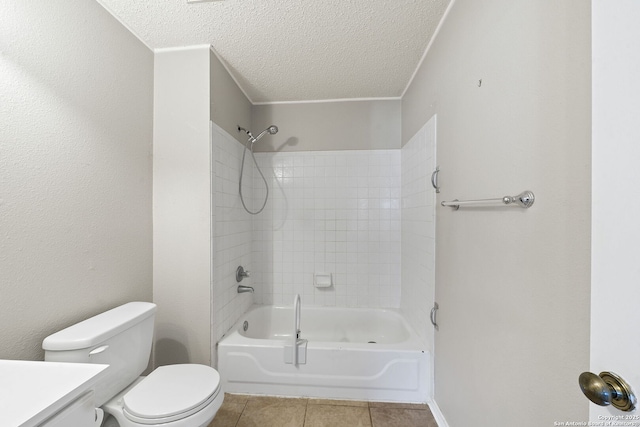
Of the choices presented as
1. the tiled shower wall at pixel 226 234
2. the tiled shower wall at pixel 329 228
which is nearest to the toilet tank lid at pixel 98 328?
the tiled shower wall at pixel 226 234

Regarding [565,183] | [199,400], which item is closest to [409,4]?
[565,183]

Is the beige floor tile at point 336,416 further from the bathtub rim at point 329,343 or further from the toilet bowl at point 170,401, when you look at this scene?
the toilet bowl at point 170,401

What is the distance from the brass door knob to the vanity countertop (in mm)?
1125

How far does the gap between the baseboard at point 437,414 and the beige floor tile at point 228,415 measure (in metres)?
1.19

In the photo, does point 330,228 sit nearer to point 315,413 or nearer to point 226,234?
point 226,234

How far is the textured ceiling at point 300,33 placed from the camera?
1.30 meters

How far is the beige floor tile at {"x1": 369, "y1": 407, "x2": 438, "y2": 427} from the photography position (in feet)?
4.82

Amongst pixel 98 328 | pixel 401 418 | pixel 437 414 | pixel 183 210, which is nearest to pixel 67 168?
pixel 183 210

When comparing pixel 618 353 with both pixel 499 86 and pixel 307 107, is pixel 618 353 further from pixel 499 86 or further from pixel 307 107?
pixel 307 107

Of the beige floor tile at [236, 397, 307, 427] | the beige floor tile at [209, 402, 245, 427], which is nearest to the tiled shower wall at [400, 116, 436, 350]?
the beige floor tile at [236, 397, 307, 427]

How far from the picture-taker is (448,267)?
1.32 m

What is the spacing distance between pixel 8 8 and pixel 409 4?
1692 mm

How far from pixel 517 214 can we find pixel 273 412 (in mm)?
1736

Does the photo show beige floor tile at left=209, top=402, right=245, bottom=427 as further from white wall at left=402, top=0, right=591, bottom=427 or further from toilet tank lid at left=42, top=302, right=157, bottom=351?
white wall at left=402, top=0, right=591, bottom=427
